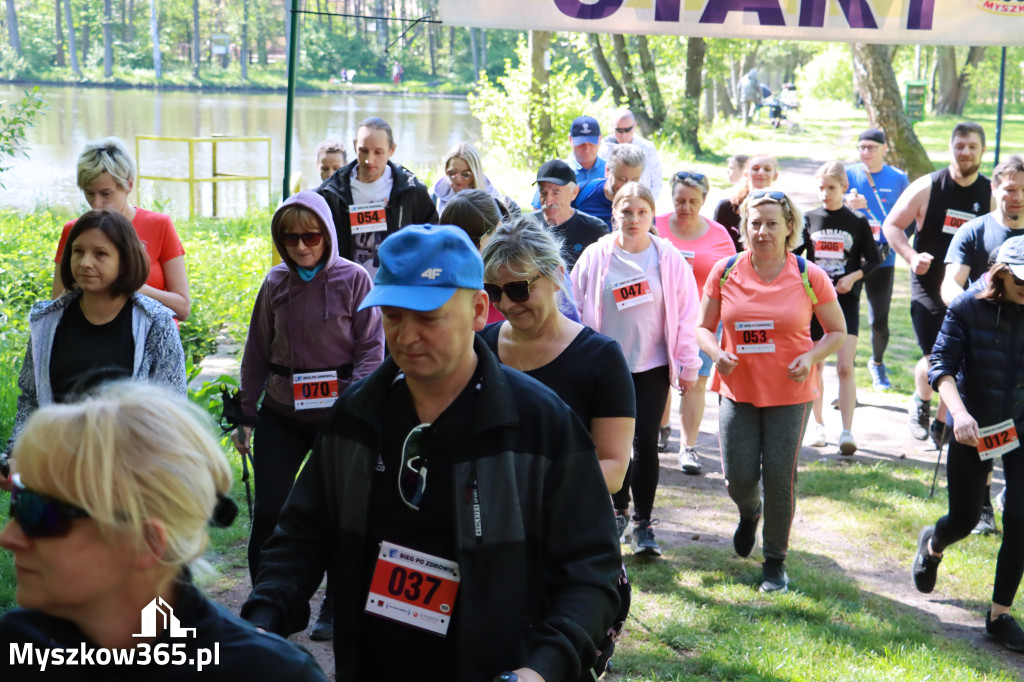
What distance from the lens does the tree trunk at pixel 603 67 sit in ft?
92.1

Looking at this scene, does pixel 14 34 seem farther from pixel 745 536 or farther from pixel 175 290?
pixel 745 536

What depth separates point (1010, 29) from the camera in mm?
7613

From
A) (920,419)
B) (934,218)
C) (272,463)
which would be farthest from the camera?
(920,419)

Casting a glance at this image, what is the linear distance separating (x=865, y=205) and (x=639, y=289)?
151 inches

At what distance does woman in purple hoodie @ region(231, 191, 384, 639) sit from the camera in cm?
482

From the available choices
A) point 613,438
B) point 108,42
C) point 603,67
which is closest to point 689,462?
point 613,438

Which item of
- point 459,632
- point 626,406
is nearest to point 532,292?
point 626,406

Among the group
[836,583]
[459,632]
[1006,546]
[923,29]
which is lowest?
[836,583]

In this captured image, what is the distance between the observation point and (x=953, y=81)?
169 ft

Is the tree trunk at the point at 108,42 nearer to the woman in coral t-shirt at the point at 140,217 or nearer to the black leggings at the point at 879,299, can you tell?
the black leggings at the point at 879,299

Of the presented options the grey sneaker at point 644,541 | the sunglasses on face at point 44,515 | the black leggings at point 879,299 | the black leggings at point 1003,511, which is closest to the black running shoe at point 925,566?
the black leggings at point 1003,511

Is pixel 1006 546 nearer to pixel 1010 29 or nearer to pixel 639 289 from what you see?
pixel 639 289

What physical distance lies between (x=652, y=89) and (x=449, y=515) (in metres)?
29.8

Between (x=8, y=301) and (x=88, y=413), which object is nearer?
(x=88, y=413)
